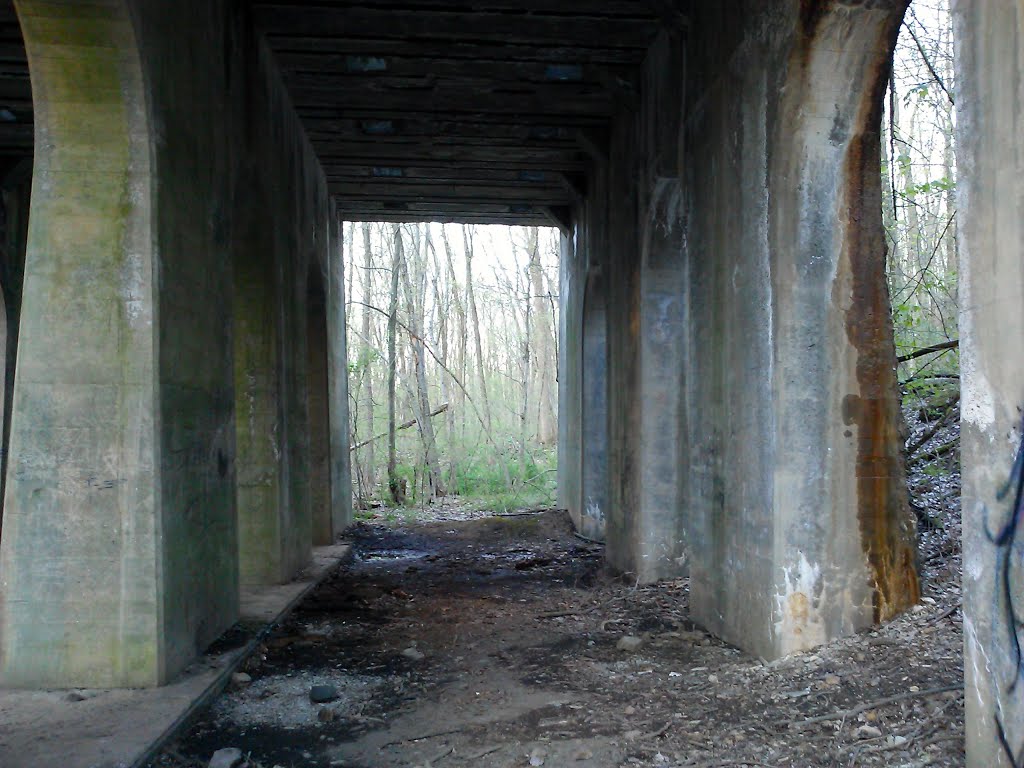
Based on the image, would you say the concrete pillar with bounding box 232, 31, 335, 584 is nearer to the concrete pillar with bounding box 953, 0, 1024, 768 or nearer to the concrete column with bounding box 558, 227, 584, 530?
the concrete column with bounding box 558, 227, 584, 530

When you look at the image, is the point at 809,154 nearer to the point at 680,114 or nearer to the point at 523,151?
the point at 680,114

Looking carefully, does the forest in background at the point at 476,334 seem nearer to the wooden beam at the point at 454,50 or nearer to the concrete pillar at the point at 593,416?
the wooden beam at the point at 454,50

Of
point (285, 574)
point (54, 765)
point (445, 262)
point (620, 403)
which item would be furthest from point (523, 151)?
point (445, 262)

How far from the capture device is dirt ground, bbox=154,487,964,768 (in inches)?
162

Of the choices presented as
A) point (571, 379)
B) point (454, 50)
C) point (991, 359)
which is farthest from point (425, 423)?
point (991, 359)

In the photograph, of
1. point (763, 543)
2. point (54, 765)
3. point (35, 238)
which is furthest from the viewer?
point (763, 543)

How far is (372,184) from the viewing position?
12.9 m

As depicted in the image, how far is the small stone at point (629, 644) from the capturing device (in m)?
6.28

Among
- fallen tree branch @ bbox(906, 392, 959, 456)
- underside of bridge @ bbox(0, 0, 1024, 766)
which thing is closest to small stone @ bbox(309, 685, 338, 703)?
underside of bridge @ bbox(0, 0, 1024, 766)

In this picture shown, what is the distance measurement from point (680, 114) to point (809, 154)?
2414mm

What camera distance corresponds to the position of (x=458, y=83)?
30.0ft

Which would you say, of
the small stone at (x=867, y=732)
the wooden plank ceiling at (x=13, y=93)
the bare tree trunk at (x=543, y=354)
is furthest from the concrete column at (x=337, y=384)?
the bare tree trunk at (x=543, y=354)

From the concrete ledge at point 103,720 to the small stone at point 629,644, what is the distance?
2680 millimetres

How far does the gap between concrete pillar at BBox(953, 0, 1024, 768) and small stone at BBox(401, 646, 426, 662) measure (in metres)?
3.94
